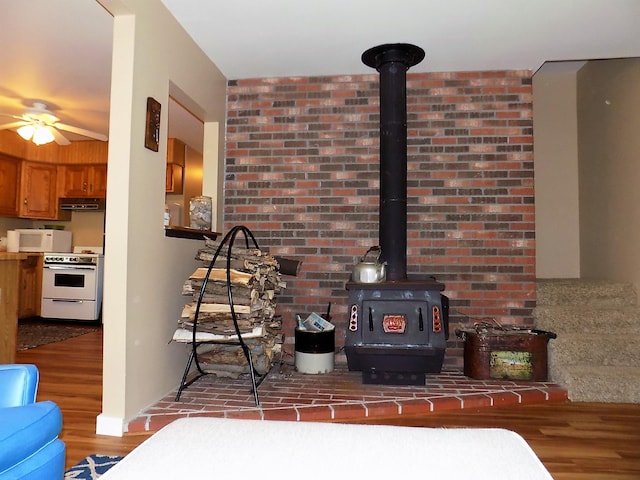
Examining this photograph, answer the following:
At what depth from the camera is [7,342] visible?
338 cm

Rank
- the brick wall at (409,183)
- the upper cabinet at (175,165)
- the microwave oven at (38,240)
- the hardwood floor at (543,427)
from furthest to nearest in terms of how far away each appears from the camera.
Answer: the microwave oven at (38,240), the upper cabinet at (175,165), the brick wall at (409,183), the hardwood floor at (543,427)

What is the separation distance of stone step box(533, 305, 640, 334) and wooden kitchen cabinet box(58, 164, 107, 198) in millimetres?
5726

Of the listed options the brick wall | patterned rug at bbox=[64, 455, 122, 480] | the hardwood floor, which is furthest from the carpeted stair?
patterned rug at bbox=[64, 455, 122, 480]

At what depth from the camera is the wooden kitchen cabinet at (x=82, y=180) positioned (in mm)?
6441

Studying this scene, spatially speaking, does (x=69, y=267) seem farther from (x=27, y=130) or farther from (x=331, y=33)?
(x=331, y=33)

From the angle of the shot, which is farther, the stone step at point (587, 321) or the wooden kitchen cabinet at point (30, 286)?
the wooden kitchen cabinet at point (30, 286)

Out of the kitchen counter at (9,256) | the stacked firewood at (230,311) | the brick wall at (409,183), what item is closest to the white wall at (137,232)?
the stacked firewood at (230,311)

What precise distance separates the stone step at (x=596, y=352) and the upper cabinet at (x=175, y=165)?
480 centimetres

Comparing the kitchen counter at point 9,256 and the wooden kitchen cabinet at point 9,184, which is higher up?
the wooden kitchen cabinet at point 9,184

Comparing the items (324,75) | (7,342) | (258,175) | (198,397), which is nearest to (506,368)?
(198,397)

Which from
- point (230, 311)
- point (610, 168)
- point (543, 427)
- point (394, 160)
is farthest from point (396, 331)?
point (610, 168)

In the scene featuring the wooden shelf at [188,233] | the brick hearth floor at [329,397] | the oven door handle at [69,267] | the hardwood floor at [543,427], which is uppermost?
the wooden shelf at [188,233]

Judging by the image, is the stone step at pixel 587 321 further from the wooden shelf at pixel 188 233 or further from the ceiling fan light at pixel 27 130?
the ceiling fan light at pixel 27 130

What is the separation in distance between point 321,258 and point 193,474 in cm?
310
